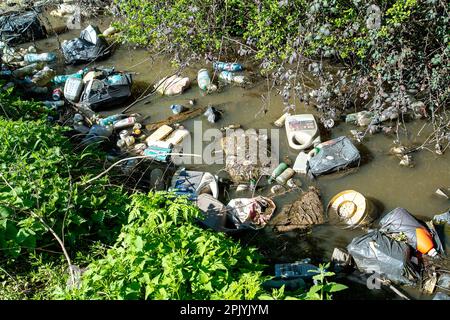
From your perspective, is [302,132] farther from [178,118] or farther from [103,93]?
[103,93]

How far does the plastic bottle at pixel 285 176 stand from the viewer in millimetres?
4328

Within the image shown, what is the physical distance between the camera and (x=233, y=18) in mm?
5230

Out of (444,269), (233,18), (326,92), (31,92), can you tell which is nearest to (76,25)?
(31,92)

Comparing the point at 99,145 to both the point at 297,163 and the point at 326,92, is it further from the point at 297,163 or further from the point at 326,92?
the point at 326,92

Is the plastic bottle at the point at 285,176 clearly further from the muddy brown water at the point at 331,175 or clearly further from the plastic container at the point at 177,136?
the plastic container at the point at 177,136

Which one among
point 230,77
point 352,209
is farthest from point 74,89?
point 352,209

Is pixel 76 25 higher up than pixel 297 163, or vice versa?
pixel 76 25

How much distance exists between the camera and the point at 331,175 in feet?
14.2

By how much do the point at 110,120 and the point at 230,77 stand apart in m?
1.51

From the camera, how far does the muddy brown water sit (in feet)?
12.7

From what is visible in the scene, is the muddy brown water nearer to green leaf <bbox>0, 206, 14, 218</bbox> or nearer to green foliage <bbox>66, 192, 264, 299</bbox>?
green foliage <bbox>66, 192, 264, 299</bbox>

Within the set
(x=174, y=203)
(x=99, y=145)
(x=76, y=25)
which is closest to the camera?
(x=174, y=203)
